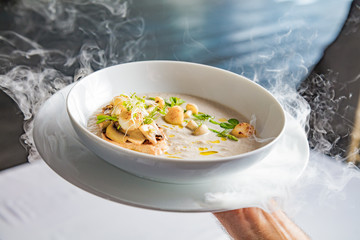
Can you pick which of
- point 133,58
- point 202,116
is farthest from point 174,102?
point 133,58

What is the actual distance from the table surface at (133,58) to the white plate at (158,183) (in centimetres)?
10

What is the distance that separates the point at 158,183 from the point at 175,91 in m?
0.45

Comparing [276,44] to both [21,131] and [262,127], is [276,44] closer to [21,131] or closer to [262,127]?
[21,131]

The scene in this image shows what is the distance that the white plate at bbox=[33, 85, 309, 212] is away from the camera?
0.64 metres

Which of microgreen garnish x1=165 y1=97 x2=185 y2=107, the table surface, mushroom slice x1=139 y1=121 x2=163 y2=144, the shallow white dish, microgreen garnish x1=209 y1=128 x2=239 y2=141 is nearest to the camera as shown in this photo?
the shallow white dish

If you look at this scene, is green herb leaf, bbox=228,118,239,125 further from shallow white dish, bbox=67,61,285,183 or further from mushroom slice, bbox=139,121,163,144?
mushroom slice, bbox=139,121,163,144

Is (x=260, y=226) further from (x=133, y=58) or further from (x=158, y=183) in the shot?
(x=133, y=58)

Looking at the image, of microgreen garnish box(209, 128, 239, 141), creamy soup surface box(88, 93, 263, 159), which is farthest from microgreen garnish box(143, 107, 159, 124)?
microgreen garnish box(209, 128, 239, 141)

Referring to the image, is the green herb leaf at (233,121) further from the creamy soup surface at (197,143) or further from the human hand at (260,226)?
the human hand at (260,226)

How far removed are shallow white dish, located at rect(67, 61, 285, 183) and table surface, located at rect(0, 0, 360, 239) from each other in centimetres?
17

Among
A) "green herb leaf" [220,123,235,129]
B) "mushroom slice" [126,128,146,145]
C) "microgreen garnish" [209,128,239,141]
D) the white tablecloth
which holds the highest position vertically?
"mushroom slice" [126,128,146,145]

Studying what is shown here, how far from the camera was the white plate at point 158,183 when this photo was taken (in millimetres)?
642

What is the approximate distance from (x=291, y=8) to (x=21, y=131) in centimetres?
218

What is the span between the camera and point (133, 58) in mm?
2422
